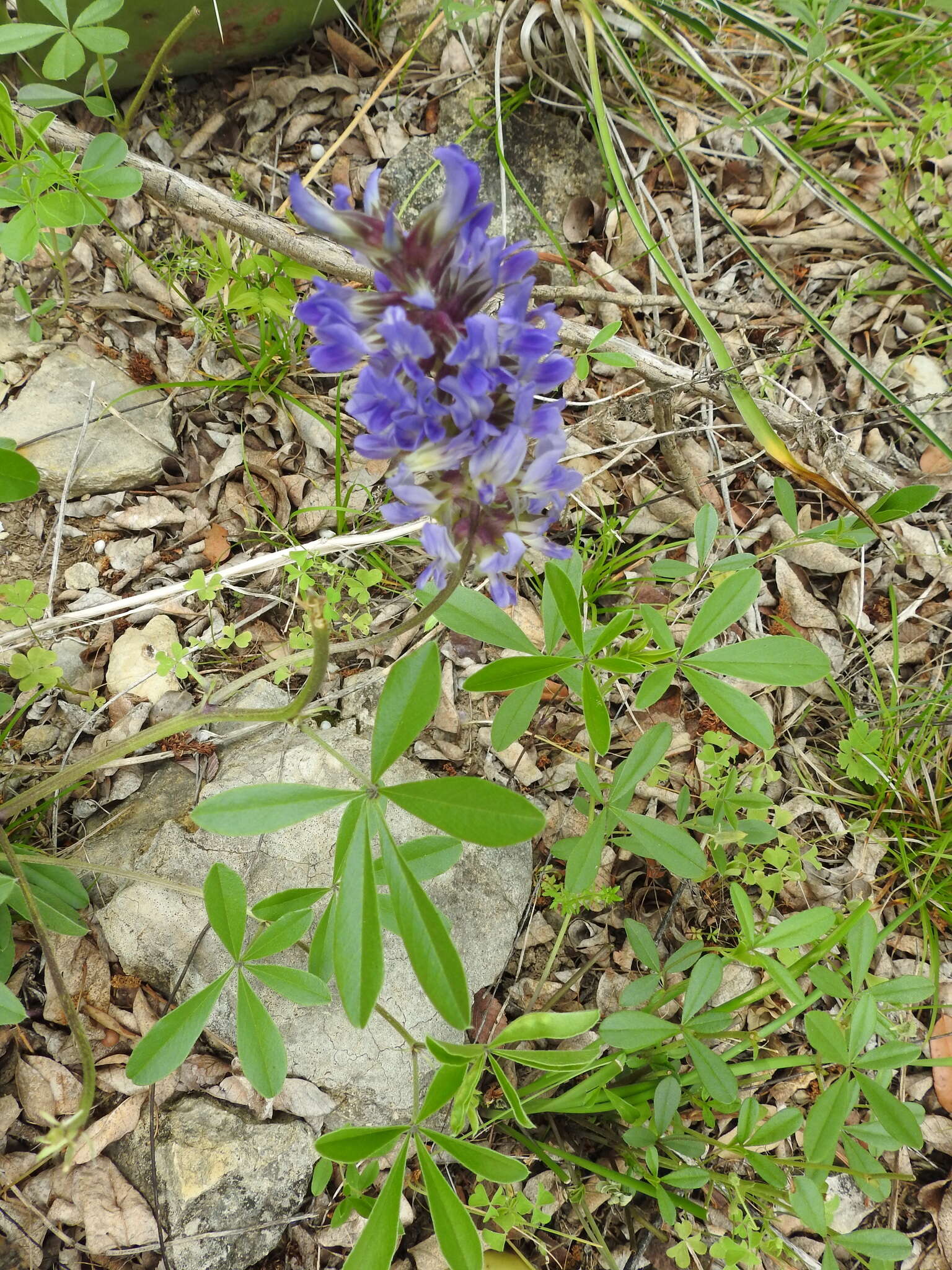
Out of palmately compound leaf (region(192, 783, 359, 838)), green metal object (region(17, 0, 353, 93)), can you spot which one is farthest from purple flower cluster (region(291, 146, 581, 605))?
green metal object (region(17, 0, 353, 93))

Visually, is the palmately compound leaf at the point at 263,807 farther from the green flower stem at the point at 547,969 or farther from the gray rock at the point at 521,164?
the gray rock at the point at 521,164

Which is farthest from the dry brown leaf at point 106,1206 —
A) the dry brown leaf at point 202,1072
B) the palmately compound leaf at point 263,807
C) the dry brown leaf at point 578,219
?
the dry brown leaf at point 578,219

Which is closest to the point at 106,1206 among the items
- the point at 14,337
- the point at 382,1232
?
the point at 382,1232

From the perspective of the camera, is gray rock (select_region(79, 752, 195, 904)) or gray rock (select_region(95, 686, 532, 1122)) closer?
gray rock (select_region(95, 686, 532, 1122))

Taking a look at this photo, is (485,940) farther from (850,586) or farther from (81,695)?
(850,586)

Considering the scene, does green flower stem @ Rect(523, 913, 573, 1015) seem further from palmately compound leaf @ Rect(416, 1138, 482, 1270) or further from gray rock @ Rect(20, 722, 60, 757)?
gray rock @ Rect(20, 722, 60, 757)

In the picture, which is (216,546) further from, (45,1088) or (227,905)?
(45,1088)
